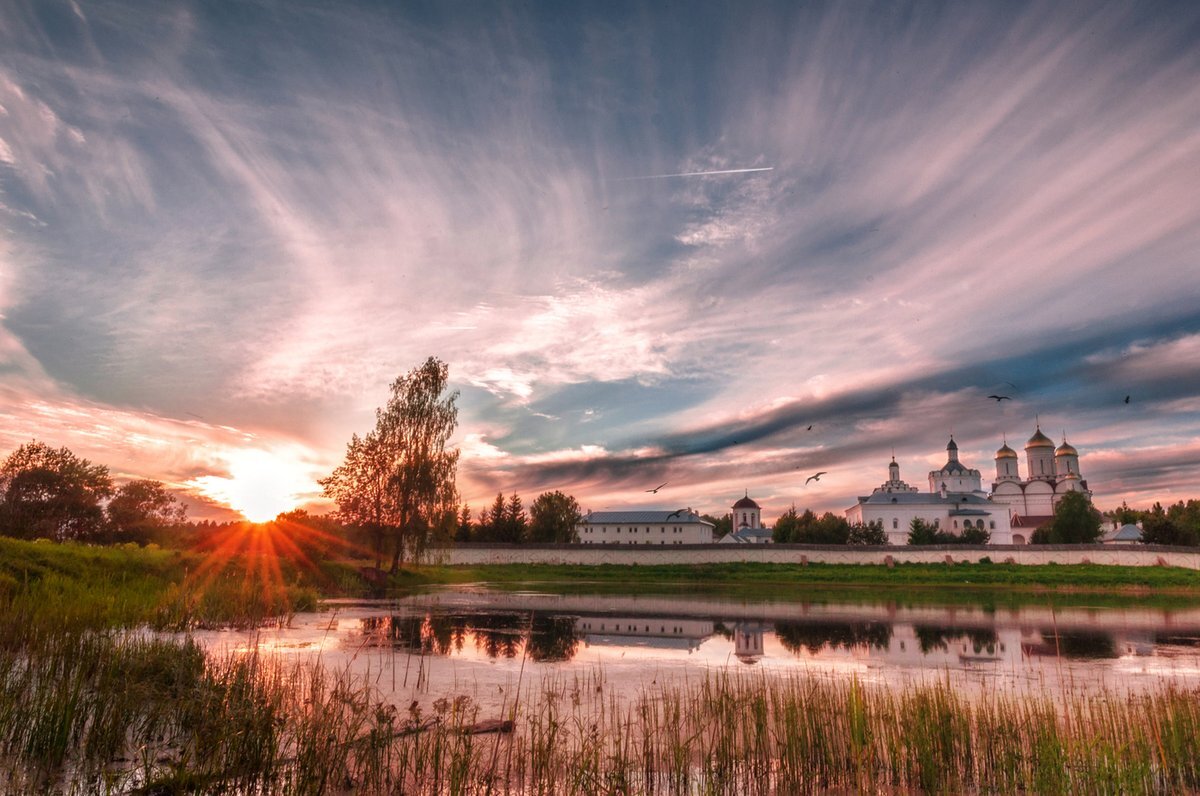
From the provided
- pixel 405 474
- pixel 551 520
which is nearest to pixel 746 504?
pixel 551 520

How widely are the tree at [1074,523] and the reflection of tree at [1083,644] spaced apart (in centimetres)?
6799

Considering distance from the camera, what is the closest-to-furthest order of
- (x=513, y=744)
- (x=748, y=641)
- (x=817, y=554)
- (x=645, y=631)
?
1. (x=513, y=744)
2. (x=748, y=641)
3. (x=645, y=631)
4. (x=817, y=554)

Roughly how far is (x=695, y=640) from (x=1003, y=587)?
138 feet

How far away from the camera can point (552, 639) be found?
Answer: 711 inches

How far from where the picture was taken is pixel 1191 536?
73.8 m

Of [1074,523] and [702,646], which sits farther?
[1074,523]

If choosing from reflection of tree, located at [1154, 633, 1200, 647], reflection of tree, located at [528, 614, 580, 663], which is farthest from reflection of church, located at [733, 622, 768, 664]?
reflection of tree, located at [1154, 633, 1200, 647]

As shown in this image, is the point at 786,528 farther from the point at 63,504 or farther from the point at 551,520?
the point at 63,504

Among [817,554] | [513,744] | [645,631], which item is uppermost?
[817,554]

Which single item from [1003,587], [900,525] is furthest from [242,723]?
[900,525]

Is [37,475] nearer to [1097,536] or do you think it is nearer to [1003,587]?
[1003,587]

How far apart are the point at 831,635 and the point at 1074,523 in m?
76.2

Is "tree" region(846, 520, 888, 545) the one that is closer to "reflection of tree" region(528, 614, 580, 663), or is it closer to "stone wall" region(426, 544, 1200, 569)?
"stone wall" region(426, 544, 1200, 569)

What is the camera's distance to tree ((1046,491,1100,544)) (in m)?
80.1
